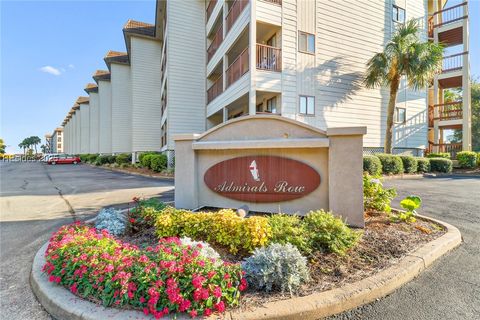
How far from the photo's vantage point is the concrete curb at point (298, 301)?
91.4 inches

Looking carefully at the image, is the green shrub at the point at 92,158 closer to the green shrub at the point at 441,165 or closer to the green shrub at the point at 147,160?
the green shrub at the point at 147,160

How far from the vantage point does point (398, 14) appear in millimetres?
17672

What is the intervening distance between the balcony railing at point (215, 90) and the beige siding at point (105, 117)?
24738 mm

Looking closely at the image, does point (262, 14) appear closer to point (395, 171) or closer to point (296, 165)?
point (296, 165)

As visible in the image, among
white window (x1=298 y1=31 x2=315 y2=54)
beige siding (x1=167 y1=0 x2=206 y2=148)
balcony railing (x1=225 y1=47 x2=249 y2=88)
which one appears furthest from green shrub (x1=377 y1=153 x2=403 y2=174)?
beige siding (x1=167 y1=0 x2=206 y2=148)

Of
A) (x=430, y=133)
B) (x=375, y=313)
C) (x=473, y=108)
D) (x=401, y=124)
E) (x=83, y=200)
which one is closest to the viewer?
(x=375, y=313)

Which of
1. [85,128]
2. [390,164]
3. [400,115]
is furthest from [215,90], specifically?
[85,128]

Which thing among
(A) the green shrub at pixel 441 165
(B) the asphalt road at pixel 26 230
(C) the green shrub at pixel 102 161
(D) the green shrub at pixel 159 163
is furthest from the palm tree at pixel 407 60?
(C) the green shrub at pixel 102 161

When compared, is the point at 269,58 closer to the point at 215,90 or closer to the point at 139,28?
the point at 215,90

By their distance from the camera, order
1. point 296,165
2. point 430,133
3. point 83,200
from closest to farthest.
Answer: point 296,165 < point 83,200 < point 430,133

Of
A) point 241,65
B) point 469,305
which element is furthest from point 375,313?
point 241,65

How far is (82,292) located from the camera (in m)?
2.68

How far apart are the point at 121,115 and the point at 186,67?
1731cm

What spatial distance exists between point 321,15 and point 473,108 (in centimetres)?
3193
